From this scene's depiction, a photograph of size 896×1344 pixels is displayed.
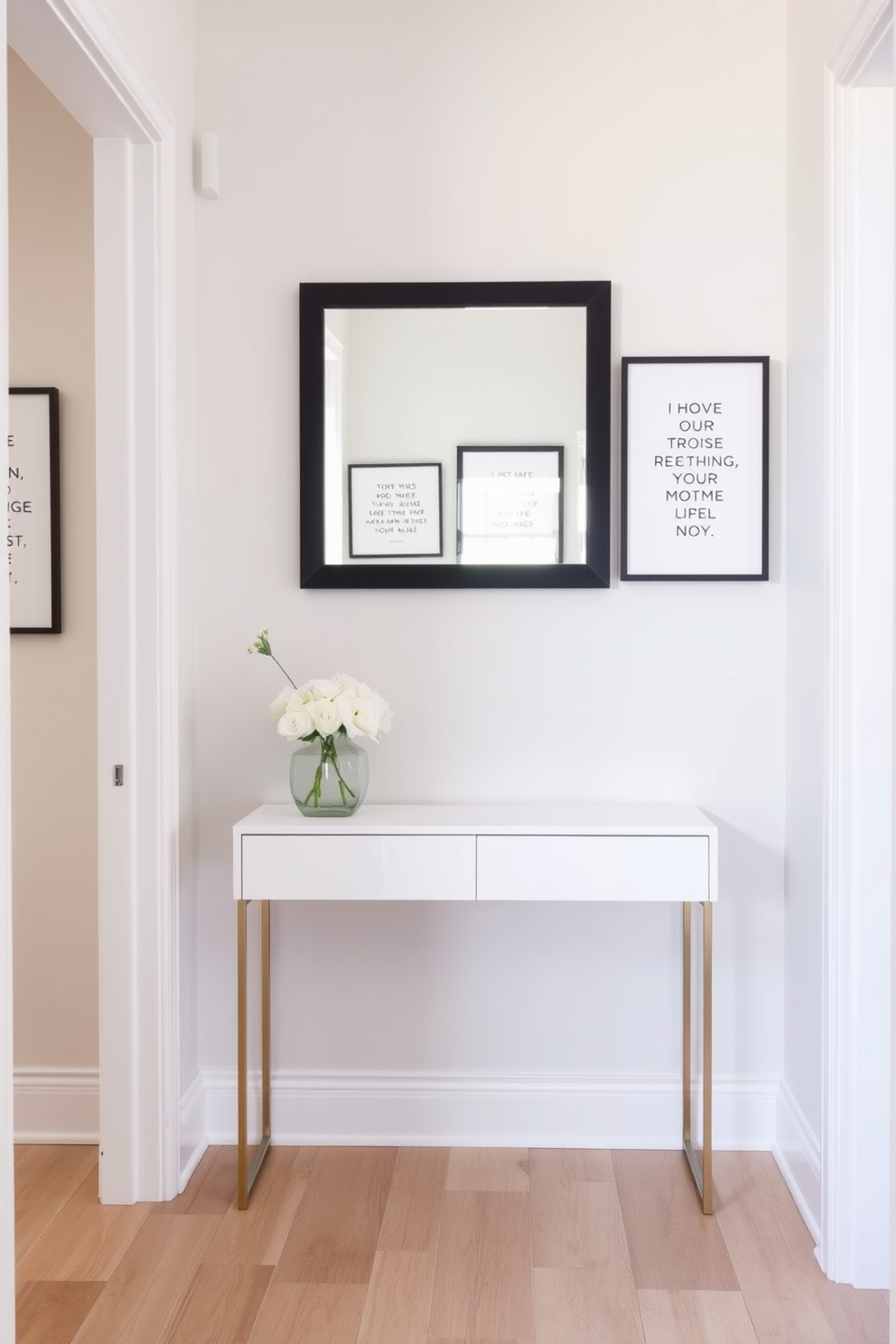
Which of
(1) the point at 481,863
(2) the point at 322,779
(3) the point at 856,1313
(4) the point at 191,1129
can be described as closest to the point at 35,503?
(2) the point at 322,779

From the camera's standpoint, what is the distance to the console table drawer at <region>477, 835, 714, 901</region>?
86.3 inches

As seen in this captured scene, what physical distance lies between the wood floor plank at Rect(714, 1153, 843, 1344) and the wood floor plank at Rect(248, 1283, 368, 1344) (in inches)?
27.4

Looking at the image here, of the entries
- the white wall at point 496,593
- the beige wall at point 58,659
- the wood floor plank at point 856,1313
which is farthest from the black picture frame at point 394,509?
the wood floor plank at point 856,1313

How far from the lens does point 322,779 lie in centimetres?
229

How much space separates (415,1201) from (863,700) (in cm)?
141

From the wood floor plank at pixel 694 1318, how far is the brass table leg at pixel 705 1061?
287 mm

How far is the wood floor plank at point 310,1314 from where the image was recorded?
5.94 feet

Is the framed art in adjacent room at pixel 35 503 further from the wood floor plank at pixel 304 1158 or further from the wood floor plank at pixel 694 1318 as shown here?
the wood floor plank at pixel 694 1318

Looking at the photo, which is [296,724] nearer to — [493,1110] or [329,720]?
[329,720]

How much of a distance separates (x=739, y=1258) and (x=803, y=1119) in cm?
36

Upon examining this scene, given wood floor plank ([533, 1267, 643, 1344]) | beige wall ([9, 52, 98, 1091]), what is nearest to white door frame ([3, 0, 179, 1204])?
beige wall ([9, 52, 98, 1091])

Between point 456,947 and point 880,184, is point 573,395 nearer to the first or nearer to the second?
point 880,184

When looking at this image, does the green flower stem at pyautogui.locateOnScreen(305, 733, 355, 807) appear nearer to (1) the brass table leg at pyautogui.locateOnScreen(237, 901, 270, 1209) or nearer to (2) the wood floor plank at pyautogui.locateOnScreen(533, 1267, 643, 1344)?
(1) the brass table leg at pyautogui.locateOnScreen(237, 901, 270, 1209)

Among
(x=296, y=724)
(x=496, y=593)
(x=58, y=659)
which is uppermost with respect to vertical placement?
(x=496, y=593)
